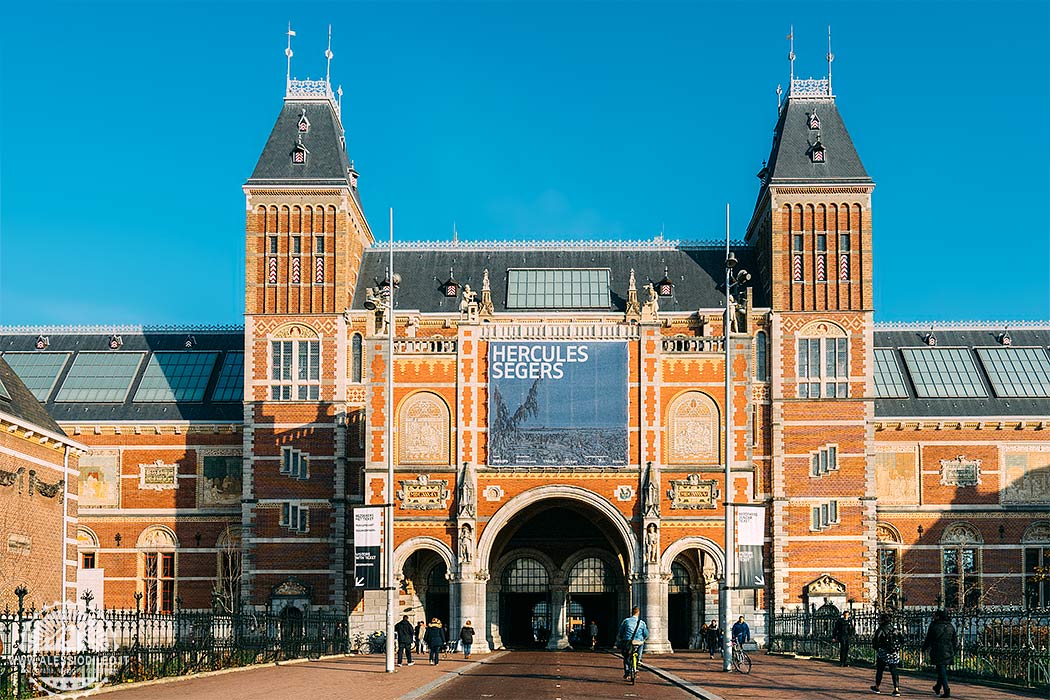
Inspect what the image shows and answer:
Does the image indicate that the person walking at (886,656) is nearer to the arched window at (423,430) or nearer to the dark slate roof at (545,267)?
the arched window at (423,430)

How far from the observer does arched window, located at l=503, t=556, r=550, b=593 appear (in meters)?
63.7

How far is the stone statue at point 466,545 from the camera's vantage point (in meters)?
55.9

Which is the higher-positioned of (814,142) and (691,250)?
(814,142)

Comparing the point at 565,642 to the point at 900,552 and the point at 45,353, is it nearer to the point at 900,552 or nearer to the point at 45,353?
the point at 900,552

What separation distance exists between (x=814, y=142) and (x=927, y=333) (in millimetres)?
13668

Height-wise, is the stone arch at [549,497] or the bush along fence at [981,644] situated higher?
the stone arch at [549,497]

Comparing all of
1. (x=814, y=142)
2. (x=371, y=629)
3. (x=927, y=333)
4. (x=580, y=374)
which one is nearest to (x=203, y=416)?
(x=371, y=629)

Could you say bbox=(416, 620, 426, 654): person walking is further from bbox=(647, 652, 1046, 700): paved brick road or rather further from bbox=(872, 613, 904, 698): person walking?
bbox=(872, 613, 904, 698): person walking

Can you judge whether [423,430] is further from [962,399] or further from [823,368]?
[962,399]

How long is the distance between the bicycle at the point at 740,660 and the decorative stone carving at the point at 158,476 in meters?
34.5

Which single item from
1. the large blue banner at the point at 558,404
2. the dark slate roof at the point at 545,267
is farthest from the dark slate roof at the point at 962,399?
the large blue banner at the point at 558,404

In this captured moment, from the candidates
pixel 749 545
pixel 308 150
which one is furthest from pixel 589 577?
pixel 308 150

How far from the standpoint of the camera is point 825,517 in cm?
6300

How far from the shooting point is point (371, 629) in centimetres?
5719
